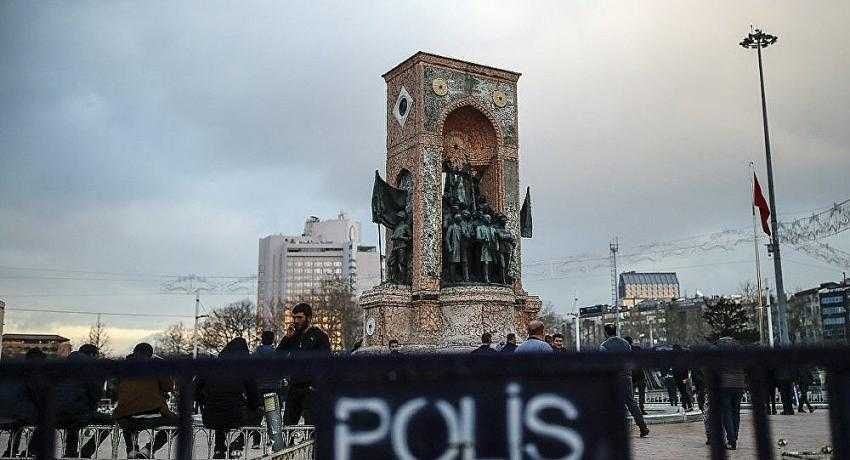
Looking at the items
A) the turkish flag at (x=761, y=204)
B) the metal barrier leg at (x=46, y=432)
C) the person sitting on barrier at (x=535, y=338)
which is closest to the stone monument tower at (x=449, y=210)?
the turkish flag at (x=761, y=204)

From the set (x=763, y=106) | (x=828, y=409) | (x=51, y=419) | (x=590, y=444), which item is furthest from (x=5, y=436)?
(x=763, y=106)

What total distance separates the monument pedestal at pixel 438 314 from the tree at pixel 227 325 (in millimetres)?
45435

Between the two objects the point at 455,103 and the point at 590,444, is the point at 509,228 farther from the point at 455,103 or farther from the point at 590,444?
the point at 590,444

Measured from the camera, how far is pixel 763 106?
86.3 feet

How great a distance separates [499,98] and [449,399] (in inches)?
901

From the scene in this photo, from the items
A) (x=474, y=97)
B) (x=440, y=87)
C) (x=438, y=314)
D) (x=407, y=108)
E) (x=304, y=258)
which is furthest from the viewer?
(x=304, y=258)

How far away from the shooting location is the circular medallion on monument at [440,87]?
23141 millimetres

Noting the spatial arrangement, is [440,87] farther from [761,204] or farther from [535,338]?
[535,338]

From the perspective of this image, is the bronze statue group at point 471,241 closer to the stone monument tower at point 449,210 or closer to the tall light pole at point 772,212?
the stone monument tower at point 449,210

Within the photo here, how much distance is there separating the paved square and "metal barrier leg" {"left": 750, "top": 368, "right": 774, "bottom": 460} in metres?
4.38

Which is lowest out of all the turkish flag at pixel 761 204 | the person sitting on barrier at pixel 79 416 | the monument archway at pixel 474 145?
the person sitting on barrier at pixel 79 416

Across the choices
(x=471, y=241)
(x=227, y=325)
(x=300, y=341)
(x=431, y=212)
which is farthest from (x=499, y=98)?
(x=227, y=325)

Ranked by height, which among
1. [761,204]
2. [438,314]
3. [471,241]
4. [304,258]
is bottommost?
[438,314]

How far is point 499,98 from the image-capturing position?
80.3 feet
